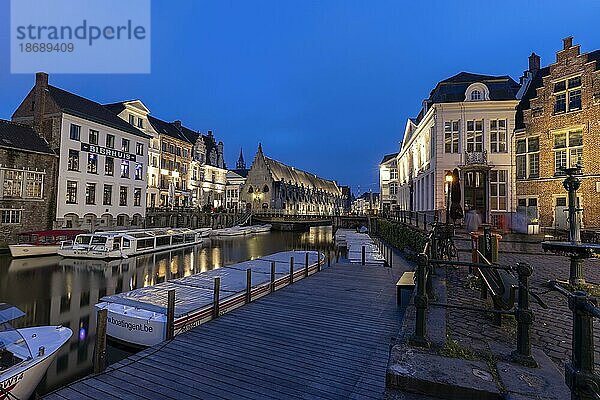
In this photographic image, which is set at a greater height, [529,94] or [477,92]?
[529,94]

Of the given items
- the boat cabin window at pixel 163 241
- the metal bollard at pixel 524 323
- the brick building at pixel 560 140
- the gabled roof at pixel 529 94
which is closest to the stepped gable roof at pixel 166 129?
the boat cabin window at pixel 163 241

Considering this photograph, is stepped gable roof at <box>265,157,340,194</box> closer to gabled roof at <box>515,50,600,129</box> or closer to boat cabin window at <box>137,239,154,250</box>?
boat cabin window at <box>137,239,154,250</box>

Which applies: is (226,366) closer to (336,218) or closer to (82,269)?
(82,269)

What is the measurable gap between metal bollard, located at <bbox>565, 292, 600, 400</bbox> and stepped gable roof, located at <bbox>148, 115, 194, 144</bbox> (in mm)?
55042

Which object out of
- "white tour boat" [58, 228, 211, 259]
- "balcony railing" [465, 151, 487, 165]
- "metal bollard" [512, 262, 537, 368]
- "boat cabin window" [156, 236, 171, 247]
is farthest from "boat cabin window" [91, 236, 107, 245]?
"metal bollard" [512, 262, 537, 368]

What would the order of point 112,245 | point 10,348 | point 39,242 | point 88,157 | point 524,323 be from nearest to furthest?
point 524,323, point 10,348, point 112,245, point 39,242, point 88,157

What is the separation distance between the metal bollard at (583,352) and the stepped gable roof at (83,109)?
38076 mm

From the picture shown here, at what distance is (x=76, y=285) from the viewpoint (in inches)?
706

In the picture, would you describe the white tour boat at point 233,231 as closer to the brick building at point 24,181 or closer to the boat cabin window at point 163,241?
the boat cabin window at point 163,241

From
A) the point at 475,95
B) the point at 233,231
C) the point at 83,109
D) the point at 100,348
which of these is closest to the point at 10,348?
the point at 100,348

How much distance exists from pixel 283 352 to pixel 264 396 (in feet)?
5.02

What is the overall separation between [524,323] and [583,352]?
1580 mm

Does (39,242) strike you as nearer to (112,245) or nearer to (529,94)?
(112,245)

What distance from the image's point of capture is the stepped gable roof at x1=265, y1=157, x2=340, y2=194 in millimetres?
72450
